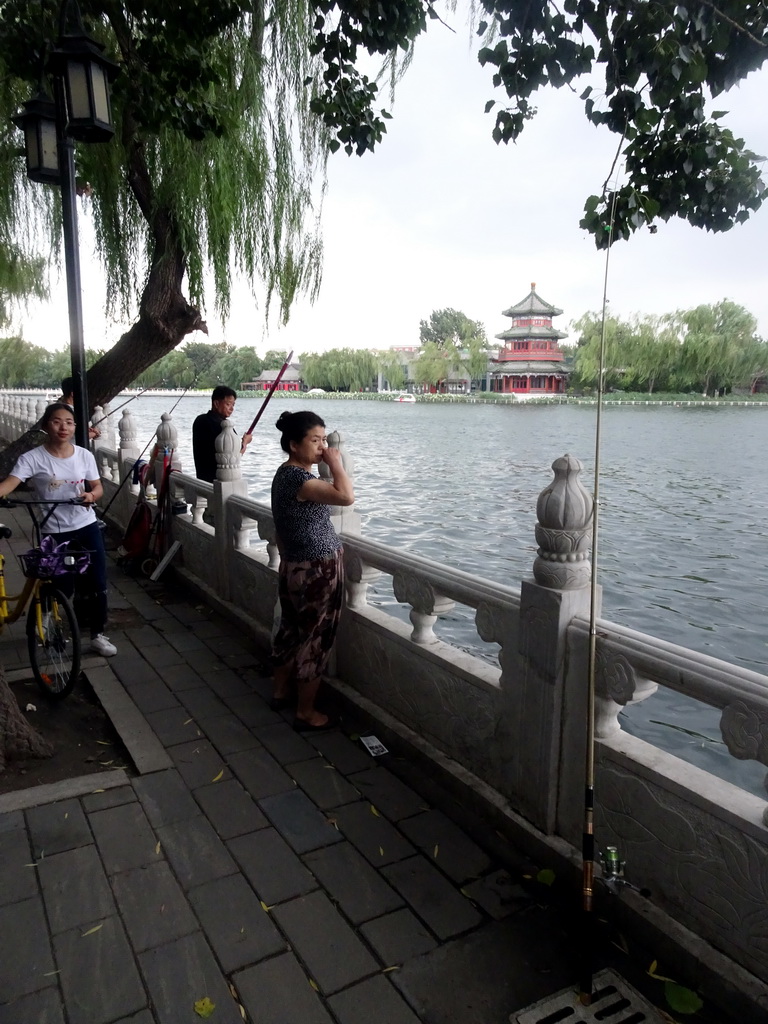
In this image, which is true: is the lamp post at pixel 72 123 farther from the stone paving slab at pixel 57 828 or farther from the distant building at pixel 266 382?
the distant building at pixel 266 382

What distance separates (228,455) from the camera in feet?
16.2

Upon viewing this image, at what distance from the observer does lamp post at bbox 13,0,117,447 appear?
12.7ft

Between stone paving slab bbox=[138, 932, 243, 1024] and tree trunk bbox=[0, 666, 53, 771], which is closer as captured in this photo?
stone paving slab bbox=[138, 932, 243, 1024]

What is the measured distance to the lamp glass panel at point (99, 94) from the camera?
392 centimetres

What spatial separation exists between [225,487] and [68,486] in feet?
4.16

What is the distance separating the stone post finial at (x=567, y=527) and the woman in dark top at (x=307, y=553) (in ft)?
3.23

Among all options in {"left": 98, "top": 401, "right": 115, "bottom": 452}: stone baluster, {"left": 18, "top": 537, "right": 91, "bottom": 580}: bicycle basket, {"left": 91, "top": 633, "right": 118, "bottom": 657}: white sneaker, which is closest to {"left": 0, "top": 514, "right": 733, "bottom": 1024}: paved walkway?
{"left": 18, "top": 537, "right": 91, "bottom": 580}: bicycle basket

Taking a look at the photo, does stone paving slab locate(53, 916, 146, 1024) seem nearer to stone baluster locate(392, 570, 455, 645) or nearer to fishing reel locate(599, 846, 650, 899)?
fishing reel locate(599, 846, 650, 899)

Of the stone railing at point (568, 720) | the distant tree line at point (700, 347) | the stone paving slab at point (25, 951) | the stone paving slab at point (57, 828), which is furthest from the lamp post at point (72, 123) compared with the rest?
the distant tree line at point (700, 347)

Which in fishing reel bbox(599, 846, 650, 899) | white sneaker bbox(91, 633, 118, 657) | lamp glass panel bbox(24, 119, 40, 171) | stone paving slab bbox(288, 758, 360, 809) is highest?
lamp glass panel bbox(24, 119, 40, 171)

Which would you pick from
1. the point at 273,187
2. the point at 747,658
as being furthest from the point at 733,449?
the point at 273,187

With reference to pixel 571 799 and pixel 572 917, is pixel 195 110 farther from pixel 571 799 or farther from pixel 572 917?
pixel 572 917

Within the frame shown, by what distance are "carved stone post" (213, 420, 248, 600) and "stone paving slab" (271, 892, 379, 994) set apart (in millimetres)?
2991

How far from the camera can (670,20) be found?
256 centimetres
